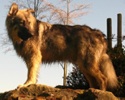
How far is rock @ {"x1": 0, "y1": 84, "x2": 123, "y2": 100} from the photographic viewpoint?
7699 mm

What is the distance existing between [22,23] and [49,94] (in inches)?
78.0

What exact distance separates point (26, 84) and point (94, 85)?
1.95 m

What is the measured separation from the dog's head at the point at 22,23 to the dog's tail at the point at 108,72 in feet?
6.70

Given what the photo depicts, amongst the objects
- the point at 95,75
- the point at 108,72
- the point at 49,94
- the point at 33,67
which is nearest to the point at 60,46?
the point at 33,67

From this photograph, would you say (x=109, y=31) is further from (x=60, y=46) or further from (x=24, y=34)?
(x=24, y=34)

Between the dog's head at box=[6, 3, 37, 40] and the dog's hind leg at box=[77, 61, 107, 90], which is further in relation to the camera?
the dog's hind leg at box=[77, 61, 107, 90]

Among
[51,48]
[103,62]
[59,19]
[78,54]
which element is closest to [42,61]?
[51,48]

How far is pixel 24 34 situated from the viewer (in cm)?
848

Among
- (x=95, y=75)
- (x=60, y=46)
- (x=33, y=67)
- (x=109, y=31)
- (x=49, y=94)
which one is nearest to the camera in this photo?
(x=49, y=94)

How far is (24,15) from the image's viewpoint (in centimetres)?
878

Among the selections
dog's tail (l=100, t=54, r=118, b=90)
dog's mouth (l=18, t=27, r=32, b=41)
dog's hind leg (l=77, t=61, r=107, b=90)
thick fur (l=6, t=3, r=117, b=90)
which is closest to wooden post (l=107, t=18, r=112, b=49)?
dog's tail (l=100, t=54, r=118, b=90)

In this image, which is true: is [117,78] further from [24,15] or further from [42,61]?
[24,15]

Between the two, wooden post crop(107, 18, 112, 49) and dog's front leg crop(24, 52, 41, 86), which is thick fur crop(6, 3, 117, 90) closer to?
dog's front leg crop(24, 52, 41, 86)

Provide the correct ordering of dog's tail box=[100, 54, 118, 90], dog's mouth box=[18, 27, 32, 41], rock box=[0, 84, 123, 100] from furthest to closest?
dog's tail box=[100, 54, 118, 90], dog's mouth box=[18, 27, 32, 41], rock box=[0, 84, 123, 100]
